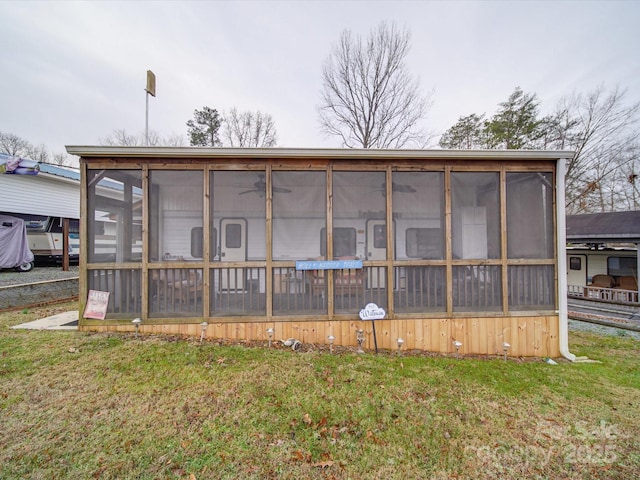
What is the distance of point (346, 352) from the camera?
399 centimetres

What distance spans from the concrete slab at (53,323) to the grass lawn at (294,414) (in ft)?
1.48

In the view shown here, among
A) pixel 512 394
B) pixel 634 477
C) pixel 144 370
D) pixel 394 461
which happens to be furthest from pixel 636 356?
pixel 144 370

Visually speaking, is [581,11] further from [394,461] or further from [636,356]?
[394,461]

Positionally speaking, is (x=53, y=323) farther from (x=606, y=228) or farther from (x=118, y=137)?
(x=118, y=137)

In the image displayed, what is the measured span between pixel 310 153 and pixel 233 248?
7.51ft

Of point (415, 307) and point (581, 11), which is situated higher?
point (581, 11)

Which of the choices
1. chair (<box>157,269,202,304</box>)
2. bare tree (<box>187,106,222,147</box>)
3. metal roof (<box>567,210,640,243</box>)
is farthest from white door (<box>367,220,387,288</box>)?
bare tree (<box>187,106,222,147</box>)

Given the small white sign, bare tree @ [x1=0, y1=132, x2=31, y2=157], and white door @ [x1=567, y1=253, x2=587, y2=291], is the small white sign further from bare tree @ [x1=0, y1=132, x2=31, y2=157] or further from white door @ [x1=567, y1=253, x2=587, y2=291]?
bare tree @ [x1=0, y1=132, x2=31, y2=157]

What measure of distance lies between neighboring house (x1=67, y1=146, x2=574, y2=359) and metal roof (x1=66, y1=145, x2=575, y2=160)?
30 millimetres

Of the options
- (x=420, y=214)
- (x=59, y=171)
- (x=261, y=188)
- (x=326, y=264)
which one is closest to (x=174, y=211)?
(x=261, y=188)

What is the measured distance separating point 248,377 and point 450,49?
1566 cm

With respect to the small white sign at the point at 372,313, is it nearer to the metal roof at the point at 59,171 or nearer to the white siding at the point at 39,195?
the metal roof at the point at 59,171

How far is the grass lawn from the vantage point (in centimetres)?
200

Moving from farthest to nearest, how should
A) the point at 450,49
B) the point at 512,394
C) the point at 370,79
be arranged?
the point at 370,79 < the point at 450,49 < the point at 512,394
